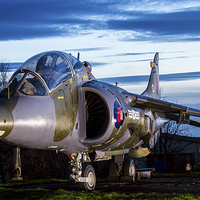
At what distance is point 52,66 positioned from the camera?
328 inches

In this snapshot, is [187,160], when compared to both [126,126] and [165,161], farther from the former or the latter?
[126,126]

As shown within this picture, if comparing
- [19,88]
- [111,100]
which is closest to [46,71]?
[19,88]

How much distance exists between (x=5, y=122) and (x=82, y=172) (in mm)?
3975

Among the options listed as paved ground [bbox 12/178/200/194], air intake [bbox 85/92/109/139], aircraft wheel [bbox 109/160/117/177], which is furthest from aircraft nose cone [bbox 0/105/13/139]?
aircraft wheel [bbox 109/160/117/177]

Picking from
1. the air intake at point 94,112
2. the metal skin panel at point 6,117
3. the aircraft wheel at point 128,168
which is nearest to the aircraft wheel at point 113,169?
the aircraft wheel at point 128,168

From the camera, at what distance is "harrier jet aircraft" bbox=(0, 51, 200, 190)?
7031 mm

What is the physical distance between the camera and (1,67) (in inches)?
1080

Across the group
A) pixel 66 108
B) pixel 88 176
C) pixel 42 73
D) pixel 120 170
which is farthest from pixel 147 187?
pixel 42 73

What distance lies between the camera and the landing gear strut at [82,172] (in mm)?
9500

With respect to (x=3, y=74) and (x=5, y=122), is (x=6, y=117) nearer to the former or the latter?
(x=5, y=122)

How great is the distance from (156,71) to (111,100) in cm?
939

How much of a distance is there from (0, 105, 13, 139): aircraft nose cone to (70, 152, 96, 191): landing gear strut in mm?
3504

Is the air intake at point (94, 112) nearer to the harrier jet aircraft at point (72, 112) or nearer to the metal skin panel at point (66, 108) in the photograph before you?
the harrier jet aircraft at point (72, 112)

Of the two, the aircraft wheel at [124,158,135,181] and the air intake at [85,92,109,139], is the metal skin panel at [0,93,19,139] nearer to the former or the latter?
the air intake at [85,92,109,139]
